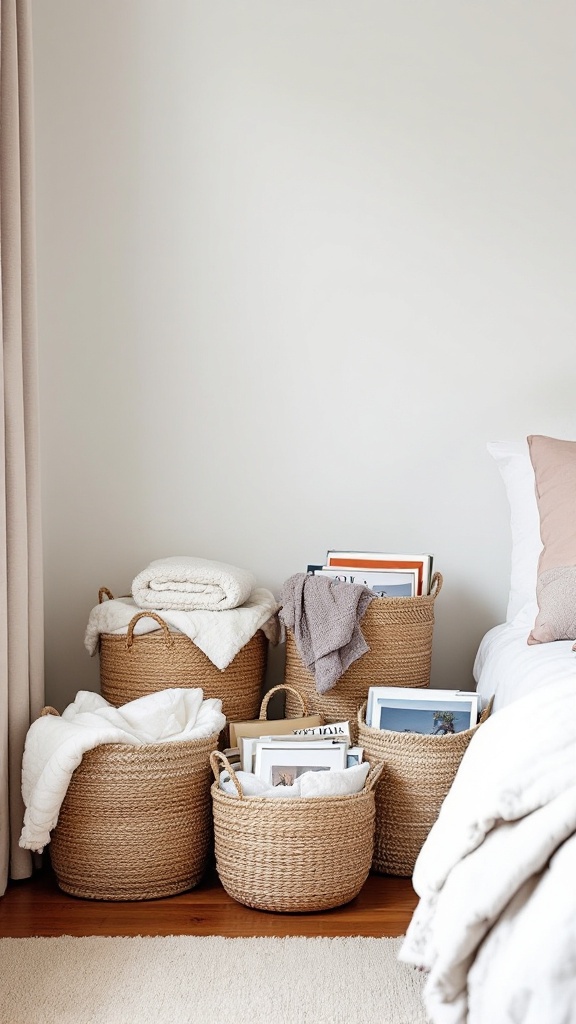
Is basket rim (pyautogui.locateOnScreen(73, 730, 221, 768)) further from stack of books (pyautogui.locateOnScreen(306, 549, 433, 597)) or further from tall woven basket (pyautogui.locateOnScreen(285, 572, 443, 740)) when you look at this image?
stack of books (pyautogui.locateOnScreen(306, 549, 433, 597))

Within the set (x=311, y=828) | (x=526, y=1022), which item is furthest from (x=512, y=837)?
(x=311, y=828)

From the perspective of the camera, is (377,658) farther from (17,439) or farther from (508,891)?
(508,891)

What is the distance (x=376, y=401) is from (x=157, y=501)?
726mm

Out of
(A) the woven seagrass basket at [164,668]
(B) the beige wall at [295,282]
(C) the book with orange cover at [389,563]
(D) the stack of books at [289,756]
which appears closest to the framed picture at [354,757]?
(D) the stack of books at [289,756]

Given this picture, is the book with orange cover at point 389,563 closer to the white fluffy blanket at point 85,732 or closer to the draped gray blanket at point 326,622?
the draped gray blanket at point 326,622

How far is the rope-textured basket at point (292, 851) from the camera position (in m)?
2.13

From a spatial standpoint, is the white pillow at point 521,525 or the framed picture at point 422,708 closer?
the framed picture at point 422,708

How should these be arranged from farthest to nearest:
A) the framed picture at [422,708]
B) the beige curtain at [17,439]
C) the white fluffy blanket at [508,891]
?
the framed picture at [422,708] < the beige curtain at [17,439] < the white fluffy blanket at [508,891]

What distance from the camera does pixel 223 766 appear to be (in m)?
2.34

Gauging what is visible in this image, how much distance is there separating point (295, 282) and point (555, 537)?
42.9 inches

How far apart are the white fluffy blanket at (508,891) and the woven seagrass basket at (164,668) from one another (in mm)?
1275

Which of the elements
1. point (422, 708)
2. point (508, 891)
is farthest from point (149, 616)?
point (508, 891)

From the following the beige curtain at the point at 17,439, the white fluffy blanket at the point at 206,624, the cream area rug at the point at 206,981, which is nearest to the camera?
the cream area rug at the point at 206,981

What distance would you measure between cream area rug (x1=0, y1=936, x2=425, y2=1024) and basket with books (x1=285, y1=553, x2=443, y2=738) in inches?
27.2
